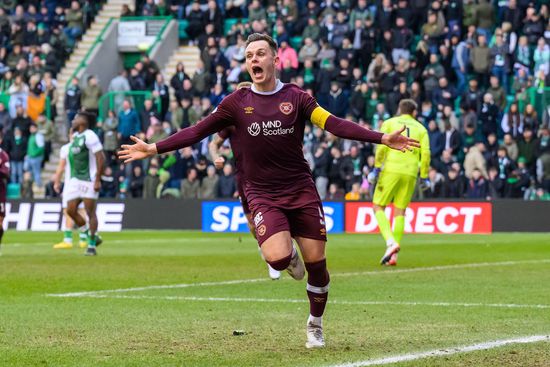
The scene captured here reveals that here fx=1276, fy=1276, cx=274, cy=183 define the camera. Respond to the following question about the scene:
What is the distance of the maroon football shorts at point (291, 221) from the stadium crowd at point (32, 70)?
90.7 ft

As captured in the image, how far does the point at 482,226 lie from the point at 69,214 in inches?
469

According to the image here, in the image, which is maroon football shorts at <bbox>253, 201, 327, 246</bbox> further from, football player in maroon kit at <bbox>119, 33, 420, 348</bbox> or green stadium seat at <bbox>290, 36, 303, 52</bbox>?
green stadium seat at <bbox>290, 36, 303, 52</bbox>

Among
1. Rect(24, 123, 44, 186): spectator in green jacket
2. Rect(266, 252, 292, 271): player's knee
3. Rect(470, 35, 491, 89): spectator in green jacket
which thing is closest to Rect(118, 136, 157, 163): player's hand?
Rect(266, 252, 292, 271): player's knee

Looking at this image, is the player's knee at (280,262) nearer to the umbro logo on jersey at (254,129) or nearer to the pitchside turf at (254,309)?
the pitchside turf at (254,309)

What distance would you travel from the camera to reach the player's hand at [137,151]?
31.3ft

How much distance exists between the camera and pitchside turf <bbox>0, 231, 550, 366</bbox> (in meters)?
9.20

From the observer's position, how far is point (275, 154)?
9.87 meters

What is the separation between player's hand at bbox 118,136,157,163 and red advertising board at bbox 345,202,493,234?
71.4 ft

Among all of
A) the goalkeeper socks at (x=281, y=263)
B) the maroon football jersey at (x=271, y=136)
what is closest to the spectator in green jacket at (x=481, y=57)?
the maroon football jersey at (x=271, y=136)

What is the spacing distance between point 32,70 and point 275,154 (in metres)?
31.5

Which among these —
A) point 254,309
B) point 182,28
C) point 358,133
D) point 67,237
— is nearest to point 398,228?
point 254,309

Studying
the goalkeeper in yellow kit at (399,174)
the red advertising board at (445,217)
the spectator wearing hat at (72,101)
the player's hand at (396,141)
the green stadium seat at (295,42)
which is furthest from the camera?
the spectator wearing hat at (72,101)

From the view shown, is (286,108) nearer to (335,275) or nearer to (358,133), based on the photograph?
(358,133)

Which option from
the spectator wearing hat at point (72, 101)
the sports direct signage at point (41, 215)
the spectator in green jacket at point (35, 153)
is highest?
the spectator wearing hat at point (72, 101)
